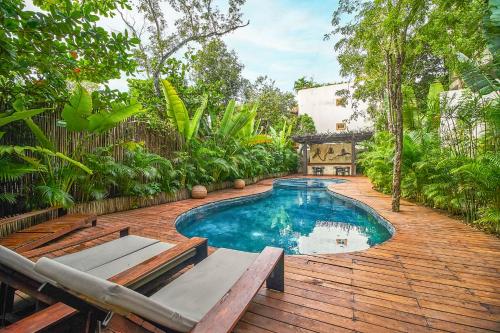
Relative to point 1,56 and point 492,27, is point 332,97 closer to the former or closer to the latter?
point 492,27

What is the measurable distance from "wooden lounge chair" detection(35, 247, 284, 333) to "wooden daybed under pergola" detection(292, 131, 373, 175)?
1618 centimetres

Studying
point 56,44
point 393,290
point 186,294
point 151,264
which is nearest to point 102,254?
point 151,264

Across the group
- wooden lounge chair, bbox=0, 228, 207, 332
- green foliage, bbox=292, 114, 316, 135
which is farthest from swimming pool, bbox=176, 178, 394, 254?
green foliage, bbox=292, 114, 316, 135

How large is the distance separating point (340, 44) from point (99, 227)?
9.36 m

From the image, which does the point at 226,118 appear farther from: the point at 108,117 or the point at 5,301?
the point at 5,301

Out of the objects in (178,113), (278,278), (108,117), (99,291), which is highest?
(178,113)

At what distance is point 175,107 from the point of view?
6.69 m

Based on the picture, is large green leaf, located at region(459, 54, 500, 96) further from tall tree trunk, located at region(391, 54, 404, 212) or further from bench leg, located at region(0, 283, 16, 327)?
bench leg, located at region(0, 283, 16, 327)

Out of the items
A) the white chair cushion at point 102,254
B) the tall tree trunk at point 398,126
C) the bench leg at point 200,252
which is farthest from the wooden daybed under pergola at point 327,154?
the white chair cushion at point 102,254

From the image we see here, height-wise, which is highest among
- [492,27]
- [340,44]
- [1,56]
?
[340,44]

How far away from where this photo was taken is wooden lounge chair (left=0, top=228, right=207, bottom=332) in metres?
1.17

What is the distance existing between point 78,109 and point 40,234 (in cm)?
201

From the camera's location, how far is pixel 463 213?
4.80m

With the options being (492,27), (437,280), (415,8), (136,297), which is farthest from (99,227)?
(415,8)
